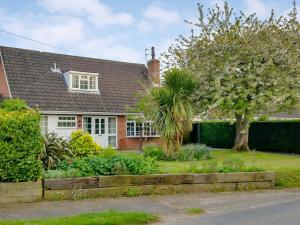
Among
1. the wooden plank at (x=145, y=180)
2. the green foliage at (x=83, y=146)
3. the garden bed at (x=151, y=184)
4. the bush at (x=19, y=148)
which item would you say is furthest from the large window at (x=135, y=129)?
the bush at (x=19, y=148)

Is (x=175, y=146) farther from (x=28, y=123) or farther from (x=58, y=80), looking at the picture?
(x=58, y=80)

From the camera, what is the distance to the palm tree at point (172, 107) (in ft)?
49.6

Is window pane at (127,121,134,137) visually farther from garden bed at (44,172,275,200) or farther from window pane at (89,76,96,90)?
garden bed at (44,172,275,200)

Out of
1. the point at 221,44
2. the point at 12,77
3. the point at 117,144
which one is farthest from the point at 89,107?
the point at 221,44

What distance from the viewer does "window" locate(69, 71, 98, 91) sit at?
26.6 m

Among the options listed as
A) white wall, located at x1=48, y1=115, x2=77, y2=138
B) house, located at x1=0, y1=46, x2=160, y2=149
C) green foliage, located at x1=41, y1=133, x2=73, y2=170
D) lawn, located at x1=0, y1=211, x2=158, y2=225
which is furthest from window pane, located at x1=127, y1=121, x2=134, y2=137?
lawn, located at x1=0, y1=211, x2=158, y2=225

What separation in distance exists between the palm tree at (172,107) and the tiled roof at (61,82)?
7.67 meters

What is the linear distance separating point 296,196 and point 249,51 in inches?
388

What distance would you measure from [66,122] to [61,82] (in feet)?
10.5

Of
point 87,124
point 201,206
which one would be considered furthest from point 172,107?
point 87,124

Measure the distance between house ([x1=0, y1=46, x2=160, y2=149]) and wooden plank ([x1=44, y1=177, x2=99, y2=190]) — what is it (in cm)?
1387

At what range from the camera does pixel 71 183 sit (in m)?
8.98

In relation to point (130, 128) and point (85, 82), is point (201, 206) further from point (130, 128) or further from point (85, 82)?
point (85, 82)

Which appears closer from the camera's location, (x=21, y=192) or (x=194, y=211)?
(x=194, y=211)
